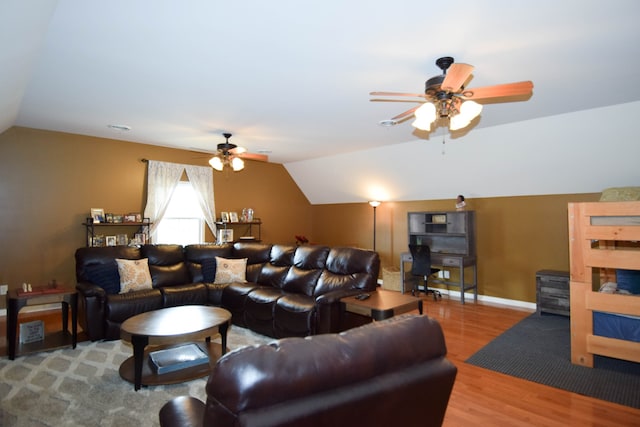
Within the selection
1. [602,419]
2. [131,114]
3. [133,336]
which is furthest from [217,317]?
[602,419]

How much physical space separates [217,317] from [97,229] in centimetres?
348

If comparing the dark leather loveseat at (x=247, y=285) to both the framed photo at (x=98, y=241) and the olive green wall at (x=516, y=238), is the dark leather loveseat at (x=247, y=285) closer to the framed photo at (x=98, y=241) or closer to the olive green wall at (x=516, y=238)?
the framed photo at (x=98, y=241)

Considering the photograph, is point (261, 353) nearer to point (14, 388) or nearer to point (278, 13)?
point (278, 13)

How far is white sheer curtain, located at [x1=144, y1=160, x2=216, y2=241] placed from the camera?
233 inches

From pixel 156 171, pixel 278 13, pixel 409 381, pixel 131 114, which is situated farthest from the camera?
pixel 156 171

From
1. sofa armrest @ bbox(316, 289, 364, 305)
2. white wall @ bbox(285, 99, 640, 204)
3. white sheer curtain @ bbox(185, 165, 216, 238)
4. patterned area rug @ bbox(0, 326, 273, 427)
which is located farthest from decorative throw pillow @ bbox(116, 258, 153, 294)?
white wall @ bbox(285, 99, 640, 204)

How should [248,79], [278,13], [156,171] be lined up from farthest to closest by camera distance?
[156,171], [248,79], [278,13]

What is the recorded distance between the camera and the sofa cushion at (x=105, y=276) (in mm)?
4250

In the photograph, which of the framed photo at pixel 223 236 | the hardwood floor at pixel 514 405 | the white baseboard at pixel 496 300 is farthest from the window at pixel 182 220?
the white baseboard at pixel 496 300

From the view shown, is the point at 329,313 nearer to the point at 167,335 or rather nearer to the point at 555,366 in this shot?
the point at 167,335

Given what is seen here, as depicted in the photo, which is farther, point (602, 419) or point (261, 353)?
point (602, 419)

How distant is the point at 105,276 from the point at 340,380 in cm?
419

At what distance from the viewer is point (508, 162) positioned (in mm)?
5191

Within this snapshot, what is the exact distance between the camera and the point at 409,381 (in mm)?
1197
